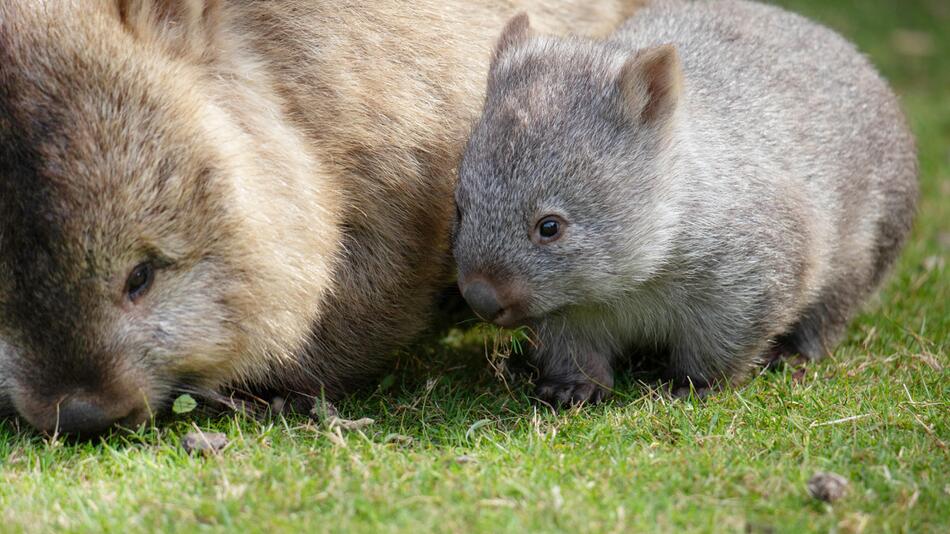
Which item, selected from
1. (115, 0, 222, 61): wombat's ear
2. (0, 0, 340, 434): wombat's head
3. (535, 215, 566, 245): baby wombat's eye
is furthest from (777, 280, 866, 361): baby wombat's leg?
(115, 0, 222, 61): wombat's ear

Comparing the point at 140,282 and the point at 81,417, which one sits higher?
the point at 140,282

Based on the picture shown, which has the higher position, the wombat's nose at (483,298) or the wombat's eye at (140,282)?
the wombat's eye at (140,282)

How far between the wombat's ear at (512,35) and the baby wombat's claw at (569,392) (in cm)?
127

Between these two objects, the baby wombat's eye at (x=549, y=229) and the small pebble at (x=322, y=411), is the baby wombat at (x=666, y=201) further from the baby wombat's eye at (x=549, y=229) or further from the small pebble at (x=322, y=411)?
the small pebble at (x=322, y=411)

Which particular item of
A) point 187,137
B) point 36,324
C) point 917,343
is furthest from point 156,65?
point 917,343

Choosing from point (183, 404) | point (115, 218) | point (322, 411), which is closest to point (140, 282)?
point (115, 218)

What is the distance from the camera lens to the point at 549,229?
4.04m

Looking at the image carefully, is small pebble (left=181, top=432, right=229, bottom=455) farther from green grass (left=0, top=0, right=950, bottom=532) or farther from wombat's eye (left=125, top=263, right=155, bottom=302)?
wombat's eye (left=125, top=263, right=155, bottom=302)

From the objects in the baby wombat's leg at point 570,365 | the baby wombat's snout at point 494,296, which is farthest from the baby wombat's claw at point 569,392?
the baby wombat's snout at point 494,296

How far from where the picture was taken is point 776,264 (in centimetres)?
440

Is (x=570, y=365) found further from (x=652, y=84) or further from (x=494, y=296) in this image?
(x=652, y=84)

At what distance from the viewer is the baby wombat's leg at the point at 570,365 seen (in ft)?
14.7

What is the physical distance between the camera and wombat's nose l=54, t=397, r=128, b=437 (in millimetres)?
3613

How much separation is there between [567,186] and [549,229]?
0.16 metres
